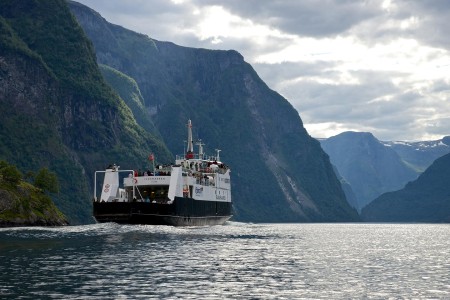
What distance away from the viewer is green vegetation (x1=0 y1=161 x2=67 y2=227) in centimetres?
14712

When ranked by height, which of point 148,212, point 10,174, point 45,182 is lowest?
point 148,212

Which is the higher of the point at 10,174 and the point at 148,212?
the point at 10,174

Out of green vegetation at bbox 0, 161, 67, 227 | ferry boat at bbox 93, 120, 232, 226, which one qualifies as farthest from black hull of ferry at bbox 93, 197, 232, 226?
green vegetation at bbox 0, 161, 67, 227

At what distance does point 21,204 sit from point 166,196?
4345cm

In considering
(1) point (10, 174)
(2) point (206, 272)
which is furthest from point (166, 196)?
(2) point (206, 272)

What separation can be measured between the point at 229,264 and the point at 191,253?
10610 millimetres

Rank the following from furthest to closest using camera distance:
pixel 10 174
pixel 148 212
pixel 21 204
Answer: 1. pixel 10 174
2. pixel 21 204
3. pixel 148 212

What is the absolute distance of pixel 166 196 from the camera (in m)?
127

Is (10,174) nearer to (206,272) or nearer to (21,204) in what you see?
(21,204)

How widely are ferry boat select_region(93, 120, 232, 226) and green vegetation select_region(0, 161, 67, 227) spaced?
30245 mm

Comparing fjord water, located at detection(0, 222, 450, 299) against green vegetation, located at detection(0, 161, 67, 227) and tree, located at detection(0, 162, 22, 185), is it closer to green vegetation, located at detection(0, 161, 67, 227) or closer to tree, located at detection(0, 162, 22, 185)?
green vegetation, located at detection(0, 161, 67, 227)

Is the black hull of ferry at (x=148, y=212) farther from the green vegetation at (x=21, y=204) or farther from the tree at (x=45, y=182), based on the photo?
the tree at (x=45, y=182)

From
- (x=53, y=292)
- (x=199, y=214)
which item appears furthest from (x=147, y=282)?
(x=199, y=214)

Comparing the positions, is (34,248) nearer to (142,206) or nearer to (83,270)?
(83,270)
